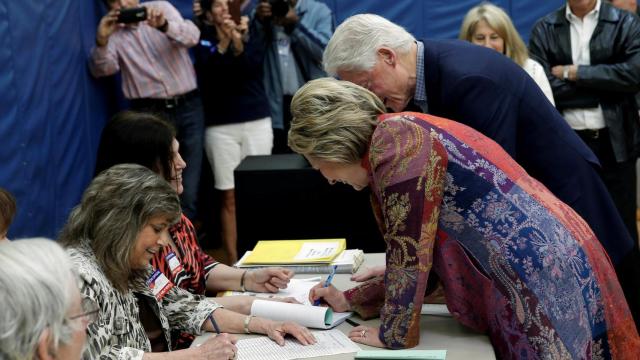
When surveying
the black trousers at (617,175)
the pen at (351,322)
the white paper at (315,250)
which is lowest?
the black trousers at (617,175)

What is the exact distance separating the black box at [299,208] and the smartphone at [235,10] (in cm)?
154

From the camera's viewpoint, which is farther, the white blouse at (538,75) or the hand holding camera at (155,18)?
the hand holding camera at (155,18)

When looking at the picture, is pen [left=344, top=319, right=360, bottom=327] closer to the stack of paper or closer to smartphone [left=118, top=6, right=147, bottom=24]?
the stack of paper

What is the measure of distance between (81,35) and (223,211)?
1391 millimetres

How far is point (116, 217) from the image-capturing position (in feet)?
6.84

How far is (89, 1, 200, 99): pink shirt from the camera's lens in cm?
511

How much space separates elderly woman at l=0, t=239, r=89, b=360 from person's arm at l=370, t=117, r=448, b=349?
2.61ft

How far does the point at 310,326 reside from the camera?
7.52ft

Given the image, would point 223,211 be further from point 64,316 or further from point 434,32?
point 64,316

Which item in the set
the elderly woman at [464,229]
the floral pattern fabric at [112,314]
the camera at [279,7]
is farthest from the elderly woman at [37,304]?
the camera at [279,7]

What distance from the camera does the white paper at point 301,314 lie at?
7.50 feet

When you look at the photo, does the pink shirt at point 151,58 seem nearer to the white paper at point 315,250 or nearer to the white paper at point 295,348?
the white paper at point 315,250

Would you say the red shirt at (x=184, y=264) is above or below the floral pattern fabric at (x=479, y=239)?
below

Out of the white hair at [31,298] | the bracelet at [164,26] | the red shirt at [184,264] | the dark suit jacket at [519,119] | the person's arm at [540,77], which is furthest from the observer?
the bracelet at [164,26]
